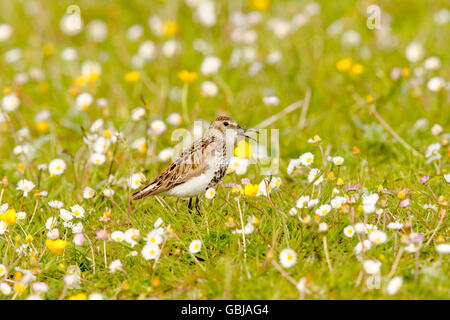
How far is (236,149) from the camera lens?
516 centimetres

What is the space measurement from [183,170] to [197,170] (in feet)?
0.41

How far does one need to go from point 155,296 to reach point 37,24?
6.78 m

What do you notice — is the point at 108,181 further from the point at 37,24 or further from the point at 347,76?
the point at 37,24

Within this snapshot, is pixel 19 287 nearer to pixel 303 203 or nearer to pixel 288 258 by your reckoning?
pixel 288 258

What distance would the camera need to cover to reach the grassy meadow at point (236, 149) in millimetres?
3811

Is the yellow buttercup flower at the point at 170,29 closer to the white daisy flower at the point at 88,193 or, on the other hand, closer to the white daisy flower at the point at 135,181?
the white daisy flower at the point at 135,181

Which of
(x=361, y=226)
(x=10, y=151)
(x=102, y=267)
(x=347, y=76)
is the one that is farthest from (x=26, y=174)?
(x=347, y=76)

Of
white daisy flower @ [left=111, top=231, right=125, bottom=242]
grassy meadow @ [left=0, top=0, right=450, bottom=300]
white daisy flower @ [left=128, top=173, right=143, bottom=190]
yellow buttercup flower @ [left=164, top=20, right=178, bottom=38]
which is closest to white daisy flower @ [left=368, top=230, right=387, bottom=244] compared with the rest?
grassy meadow @ [left=0, top=0, right=450, bottom=300]

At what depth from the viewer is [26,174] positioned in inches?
223

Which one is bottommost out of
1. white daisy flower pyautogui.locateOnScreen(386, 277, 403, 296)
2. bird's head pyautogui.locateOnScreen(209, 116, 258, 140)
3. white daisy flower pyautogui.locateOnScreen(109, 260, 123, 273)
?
white daisy flower pyautogui.locateOnScreen(386, 277, 403, 296)

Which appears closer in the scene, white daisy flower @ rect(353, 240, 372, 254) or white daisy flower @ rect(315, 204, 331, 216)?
white daisy flower @ rect(353, 240, 372, 254)

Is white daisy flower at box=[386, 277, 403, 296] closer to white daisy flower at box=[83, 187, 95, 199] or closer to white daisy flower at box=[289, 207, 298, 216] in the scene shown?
white daisy flower at box=[289, 207, 298, 216]

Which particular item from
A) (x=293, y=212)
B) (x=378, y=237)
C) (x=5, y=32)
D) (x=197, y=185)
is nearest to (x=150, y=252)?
(x=197, y=185)

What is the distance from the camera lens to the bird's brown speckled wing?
14.6 feet
